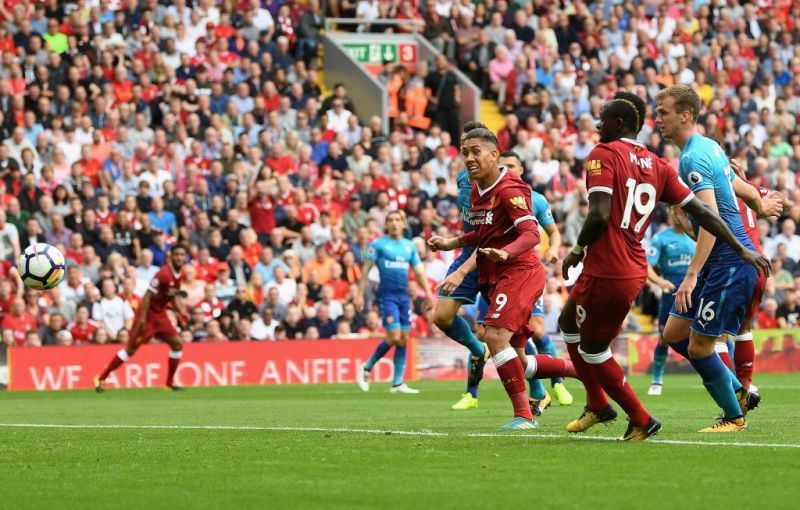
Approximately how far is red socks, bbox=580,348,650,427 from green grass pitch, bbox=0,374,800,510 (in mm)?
213

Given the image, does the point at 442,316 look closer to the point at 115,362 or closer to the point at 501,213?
the point at 501,213

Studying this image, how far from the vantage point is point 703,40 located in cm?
3588

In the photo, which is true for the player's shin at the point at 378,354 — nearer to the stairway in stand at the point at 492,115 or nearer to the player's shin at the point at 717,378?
the player's shin at the point at 717,378

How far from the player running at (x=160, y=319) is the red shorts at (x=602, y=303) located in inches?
531

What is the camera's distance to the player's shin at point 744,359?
12945 millimetres

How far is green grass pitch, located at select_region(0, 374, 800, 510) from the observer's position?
772 centimetres

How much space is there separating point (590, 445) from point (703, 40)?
2712 centimetres

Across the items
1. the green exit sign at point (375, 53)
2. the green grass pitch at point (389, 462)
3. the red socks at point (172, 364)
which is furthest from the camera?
the green exit sign at point (375, 53)

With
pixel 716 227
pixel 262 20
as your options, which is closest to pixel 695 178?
pixel 716 227

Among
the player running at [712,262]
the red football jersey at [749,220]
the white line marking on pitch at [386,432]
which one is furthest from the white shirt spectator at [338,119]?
the player running at [712,262]

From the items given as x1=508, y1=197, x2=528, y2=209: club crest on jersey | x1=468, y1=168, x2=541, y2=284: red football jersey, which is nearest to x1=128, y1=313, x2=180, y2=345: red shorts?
x1=468, y1=168, x2=541, y2=284: red football jersey

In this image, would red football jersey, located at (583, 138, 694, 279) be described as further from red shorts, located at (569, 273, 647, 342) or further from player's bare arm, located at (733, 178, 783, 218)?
player's bare arm, located at (733, 178, 783, 218)

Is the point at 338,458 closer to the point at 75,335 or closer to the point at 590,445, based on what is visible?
the point at 590,445

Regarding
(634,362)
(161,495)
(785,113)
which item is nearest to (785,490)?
(161,495)
